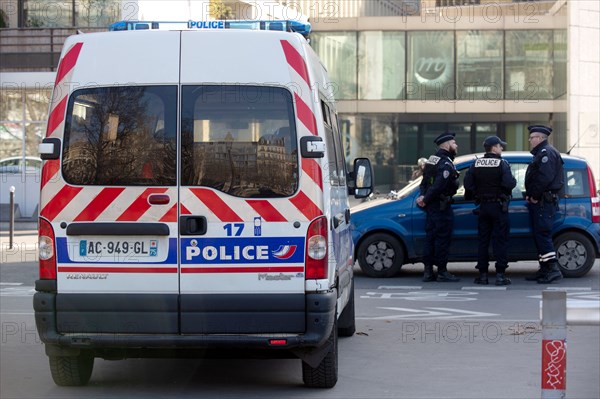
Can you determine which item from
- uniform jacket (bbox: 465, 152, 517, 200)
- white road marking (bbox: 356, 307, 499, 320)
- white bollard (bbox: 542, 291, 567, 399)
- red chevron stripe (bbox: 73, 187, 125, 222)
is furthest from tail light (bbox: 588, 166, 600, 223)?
white bollard (bbox: 542, 291, 567, 399)

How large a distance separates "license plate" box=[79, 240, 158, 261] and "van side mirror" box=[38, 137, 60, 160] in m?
0.58

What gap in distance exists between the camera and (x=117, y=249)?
6801mm

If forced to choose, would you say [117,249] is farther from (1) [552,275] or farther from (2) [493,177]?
(1) [552,275]

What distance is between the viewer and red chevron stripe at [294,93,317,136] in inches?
266

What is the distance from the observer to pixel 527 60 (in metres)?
35.8

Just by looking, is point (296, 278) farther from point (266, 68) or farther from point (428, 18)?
point (428, 18)

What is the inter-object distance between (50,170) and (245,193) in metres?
1.26

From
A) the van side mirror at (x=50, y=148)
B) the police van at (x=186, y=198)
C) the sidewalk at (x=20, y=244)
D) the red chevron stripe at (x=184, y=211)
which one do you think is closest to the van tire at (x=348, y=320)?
the police van at (x=186, y=198)

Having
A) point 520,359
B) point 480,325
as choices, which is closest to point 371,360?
point 520,359

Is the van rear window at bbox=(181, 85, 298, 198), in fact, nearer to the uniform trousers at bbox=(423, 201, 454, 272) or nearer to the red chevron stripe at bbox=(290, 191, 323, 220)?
the red chevron stripe at bbox=(290, 191, 323, 220)

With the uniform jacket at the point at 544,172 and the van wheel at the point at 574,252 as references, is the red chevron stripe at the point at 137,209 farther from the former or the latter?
the van wheel at the point at 574,252

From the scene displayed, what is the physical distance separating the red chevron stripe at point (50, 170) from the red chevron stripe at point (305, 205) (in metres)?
1.52

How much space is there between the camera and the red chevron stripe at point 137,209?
6781 mm

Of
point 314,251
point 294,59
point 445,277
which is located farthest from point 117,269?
point 445,277
